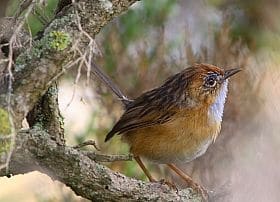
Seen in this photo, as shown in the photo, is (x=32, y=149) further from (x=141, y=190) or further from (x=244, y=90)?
(x=244, y=90)

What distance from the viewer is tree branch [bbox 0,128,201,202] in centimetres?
225

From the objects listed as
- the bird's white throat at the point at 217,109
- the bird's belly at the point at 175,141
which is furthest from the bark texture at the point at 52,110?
the bird's white throat at the point at 217,109

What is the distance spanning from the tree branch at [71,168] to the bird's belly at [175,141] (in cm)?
76

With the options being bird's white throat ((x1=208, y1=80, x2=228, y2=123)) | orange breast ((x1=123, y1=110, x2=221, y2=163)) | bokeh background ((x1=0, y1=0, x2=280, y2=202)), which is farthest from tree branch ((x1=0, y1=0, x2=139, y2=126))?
bokeh background ((x1=0, y1=0, x2=280, y2=202))

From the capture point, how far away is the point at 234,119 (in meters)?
4.66

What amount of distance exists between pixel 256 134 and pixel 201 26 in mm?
1025

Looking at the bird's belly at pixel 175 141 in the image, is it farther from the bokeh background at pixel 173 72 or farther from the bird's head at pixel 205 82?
the bokeh background at pixel 173 72

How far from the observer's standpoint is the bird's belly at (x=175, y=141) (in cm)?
330

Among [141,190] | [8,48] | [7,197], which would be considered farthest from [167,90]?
[7,197]

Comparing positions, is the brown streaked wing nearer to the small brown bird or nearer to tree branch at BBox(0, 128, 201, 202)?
the small brown bird

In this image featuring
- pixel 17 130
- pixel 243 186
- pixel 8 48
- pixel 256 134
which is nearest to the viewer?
pixel 17 130

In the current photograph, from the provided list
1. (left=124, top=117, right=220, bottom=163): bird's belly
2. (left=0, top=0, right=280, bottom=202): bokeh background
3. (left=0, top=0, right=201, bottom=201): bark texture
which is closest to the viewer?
(left=0, top=0, right=201, bottom=201): bark texture

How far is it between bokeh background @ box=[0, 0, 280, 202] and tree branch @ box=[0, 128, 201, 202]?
5.63ft

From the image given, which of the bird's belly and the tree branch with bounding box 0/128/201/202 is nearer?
the tree branch with bounding box 0/128/201/202
